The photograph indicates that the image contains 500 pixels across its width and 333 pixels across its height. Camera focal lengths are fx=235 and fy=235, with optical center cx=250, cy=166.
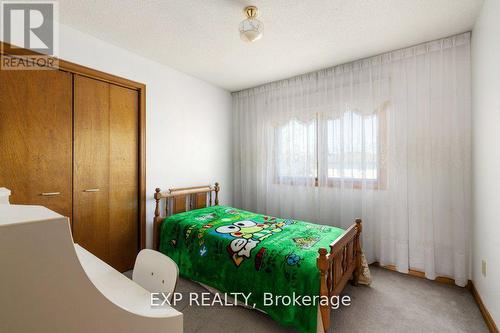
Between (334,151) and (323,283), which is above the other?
(334,151)

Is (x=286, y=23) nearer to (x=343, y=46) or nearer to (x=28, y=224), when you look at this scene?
(x=343, y=46)

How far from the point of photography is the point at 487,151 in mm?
1891

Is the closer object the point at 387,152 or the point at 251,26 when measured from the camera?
the point at 251,26

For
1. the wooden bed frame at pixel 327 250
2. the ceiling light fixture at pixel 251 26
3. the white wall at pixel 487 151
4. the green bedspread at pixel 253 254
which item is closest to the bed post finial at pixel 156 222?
the wooden bed frame at pixel 327 250

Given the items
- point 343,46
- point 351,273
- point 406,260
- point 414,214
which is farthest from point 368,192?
A: point 343,46

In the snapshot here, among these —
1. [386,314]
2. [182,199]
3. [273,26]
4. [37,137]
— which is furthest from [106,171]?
[386,314]

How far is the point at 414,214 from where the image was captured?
2611 millimetres

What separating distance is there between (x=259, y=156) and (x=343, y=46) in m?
1.96

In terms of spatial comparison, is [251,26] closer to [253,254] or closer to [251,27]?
[251,27]

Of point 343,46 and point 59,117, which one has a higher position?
point 343,46

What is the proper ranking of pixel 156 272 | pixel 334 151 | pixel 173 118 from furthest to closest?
pixel 173 118 < pixel 334 151 < pixel 156 272

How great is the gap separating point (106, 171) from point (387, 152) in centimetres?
321

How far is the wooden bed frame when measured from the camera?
1.61 m

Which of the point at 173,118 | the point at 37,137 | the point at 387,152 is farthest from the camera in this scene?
the point at 173,118
